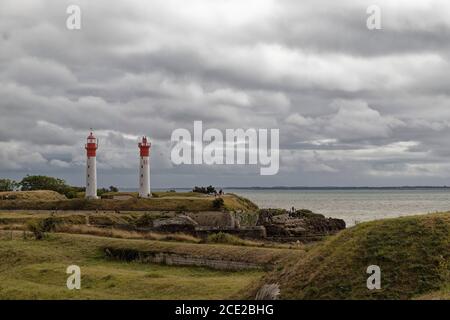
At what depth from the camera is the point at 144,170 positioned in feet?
271

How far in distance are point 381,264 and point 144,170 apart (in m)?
63.0

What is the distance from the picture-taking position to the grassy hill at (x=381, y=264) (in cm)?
2048

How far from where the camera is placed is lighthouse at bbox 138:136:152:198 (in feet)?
269

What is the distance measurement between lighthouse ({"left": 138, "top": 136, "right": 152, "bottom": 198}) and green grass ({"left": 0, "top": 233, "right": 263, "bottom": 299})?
39653 mm

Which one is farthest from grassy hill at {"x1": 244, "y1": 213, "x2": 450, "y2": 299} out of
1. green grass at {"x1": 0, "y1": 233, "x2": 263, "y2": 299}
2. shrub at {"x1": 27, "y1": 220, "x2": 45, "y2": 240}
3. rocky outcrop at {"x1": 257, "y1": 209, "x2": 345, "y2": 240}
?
rocky outcrop at {"x1": 257, "y1": 209, "x2": 345, "y2": 240}

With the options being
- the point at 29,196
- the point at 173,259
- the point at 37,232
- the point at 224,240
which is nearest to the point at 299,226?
the point at 224,240

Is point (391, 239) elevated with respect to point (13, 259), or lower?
elevated

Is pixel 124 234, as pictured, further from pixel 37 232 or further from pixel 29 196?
pixel 29 196

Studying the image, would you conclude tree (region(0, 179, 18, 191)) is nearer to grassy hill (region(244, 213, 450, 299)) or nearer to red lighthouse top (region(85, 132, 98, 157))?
red lighthouse top (region(85, 132, 98, 157))

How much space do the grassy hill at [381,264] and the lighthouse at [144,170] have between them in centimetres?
5928
